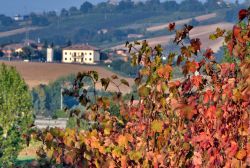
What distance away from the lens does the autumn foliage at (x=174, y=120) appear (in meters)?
7.02

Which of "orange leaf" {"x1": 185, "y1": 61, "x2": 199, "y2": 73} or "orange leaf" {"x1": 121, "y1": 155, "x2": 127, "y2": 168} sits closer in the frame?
"orange leaf" {"x1": 121, "y1": 155, "x2": 127, "y2": 168}

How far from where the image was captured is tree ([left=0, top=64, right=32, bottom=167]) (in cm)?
6003

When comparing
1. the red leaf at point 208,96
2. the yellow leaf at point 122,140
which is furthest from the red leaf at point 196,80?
the yellow leaf at point 122,140

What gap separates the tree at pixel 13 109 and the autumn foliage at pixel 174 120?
170 ft

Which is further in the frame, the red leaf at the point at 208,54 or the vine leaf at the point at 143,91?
the red leaf at the point at 208,54

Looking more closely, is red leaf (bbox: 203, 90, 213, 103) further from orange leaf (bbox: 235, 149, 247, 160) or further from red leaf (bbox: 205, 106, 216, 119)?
orange leaf (bbox: 235, 149, 247, 160)

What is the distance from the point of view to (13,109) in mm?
62156

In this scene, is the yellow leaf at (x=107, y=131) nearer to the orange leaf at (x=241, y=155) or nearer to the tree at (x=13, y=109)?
the orange leaf at (x=241, y=155)

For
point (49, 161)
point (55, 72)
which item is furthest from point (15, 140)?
point (55, 72)

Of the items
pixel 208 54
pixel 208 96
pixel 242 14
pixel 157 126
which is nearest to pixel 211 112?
pixel 208 96

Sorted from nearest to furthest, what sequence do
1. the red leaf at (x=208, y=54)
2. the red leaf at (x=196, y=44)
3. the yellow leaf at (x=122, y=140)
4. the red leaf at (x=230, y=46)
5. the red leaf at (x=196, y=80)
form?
the red leaf at (x=230, y=46)
the yellow leaf at (x=122, y=140)
the red leaf at (x=196, y=80)
the red leaf at (x=196, y=44)
the red leaf at (x=208, y=54)

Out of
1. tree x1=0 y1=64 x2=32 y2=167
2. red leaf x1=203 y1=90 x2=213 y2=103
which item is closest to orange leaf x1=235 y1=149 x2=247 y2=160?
red leaf x1=203 y1=90 x2=213 y2=103

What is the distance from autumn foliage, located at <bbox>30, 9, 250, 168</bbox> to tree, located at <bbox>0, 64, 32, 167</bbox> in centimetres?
5192

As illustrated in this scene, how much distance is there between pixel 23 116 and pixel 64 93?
53955 mm
